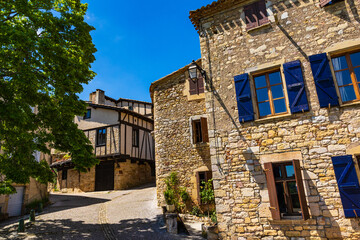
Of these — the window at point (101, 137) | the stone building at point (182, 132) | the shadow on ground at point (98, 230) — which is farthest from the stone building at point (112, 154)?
the shadow on ground at point (98, 230)

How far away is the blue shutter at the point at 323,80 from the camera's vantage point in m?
5.29

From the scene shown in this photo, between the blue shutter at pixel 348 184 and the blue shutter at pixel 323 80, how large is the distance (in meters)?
1.30

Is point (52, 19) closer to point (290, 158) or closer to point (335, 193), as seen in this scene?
point (290, 158)

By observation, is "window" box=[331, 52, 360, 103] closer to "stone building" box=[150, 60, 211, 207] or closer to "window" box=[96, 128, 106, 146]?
"stone building" box=[150, 60, 211, 207]

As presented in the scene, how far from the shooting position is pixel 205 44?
711 centimetres

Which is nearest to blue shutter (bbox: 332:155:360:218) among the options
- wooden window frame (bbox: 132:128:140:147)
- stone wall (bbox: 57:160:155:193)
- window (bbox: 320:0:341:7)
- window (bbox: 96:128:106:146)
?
window (bbox: 320:0:341:7)

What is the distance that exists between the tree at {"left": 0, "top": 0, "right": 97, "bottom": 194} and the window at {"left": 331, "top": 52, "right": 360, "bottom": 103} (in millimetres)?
6934

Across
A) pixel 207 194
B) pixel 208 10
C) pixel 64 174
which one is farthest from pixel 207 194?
pixel 64 174

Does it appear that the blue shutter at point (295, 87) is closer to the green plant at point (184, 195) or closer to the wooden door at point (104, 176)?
the green plant at point (184, 195)

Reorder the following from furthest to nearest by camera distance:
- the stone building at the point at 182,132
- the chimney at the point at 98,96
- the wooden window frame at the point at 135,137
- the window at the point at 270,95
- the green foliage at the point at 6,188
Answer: the chimney at the point at 98,96 < the wooden window frame at the point at 135,137 < the stone building at the point at 182,132 < the green foliage at the point at 6,188 < the window at the point at 270,95

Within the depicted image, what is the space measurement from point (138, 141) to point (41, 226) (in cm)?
1067

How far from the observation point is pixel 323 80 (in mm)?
5398

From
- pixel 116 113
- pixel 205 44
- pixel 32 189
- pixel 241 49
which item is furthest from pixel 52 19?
pixel 116 113

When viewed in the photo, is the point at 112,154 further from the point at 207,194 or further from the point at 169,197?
the point at 207,194
